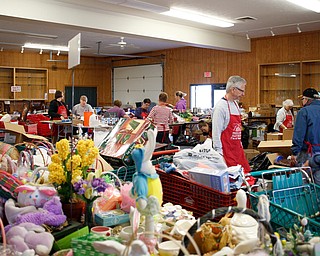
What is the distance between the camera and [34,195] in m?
1.81

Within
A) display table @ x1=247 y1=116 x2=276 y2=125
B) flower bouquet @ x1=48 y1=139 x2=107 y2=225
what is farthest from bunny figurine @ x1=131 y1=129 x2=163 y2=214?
display table @ x1=247 y1=116 x2=276 y2=125

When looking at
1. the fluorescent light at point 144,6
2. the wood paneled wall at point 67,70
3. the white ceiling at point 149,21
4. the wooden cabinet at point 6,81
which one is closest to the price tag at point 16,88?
the wooden cabinet at point 6,81

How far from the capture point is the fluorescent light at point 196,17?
797cm

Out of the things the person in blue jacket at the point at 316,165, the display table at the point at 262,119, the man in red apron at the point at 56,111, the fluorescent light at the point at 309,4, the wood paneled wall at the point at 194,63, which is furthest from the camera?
the wood paneled wall at the point at 194,63

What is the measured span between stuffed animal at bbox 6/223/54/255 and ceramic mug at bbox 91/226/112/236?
0.19 meters

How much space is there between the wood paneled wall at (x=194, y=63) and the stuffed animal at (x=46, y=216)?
10165mm

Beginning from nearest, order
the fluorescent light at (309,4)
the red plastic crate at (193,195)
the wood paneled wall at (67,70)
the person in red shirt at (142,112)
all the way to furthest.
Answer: the red plastic crate at (193,195) < the fluorescent light at (309,4) < the person in red shirt at (142,112) < the wood paneled wall at (67,70)

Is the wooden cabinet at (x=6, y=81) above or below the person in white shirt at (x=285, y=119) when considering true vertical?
above

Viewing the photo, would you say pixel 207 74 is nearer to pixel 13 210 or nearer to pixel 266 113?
pixel 266 113

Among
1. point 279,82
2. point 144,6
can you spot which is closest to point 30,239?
point 144,6

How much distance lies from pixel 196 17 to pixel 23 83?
929 cm

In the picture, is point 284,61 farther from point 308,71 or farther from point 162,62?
point 162,62

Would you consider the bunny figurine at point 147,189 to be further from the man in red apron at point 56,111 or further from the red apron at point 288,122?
the man in red apron at point 56,111

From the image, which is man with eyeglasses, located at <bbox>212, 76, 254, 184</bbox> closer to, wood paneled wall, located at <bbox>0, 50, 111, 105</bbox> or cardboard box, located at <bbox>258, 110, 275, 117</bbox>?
cardboard box, located at <bbox>258, 110, 275, 117</bbox>
